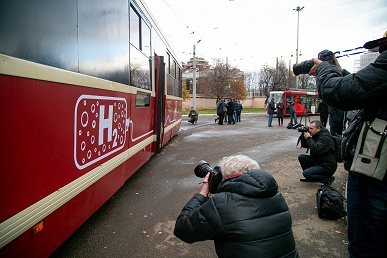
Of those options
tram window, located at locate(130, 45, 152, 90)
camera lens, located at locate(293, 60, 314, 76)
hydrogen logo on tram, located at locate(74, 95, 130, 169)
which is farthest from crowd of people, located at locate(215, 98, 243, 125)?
camera lens, located at locate(293, 60, 314, 76)

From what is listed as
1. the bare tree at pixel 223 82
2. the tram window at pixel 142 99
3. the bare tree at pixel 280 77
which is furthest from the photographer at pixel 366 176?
the bare tree at pixel 280 77

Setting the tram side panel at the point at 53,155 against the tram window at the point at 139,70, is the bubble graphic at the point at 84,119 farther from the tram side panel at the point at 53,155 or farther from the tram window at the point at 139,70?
the tram window at the point at 139,70

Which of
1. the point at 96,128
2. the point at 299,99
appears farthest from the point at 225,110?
the point at 96,128

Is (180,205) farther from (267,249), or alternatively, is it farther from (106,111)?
(267,249)

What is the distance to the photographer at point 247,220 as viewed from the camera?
1680 mm

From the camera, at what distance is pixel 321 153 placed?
484 centimetres

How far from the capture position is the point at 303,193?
498 centimetres

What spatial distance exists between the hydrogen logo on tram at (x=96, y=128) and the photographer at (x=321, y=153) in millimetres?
3161

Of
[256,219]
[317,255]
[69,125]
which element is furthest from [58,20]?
[317,255]

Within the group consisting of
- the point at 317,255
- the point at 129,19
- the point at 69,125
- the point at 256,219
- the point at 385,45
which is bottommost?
the point at 317,255

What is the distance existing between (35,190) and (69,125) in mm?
667

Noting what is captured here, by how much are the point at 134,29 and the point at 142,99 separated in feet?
4.33

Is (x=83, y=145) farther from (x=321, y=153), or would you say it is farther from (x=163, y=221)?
(x=321, y=153)

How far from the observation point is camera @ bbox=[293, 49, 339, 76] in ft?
7.90
